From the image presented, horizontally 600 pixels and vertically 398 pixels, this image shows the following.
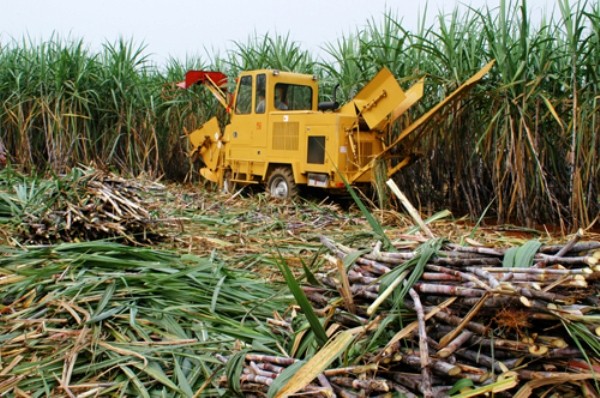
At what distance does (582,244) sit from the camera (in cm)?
262

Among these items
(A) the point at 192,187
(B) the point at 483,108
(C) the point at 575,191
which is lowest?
(A) the point at 192,187

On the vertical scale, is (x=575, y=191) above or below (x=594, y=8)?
below

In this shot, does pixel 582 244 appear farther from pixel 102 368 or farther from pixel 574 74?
pixel 574 74

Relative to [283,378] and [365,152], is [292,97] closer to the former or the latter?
[365,152]

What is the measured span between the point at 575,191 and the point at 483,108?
5.22 feet

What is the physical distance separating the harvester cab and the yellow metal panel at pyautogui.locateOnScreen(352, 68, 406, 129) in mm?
12

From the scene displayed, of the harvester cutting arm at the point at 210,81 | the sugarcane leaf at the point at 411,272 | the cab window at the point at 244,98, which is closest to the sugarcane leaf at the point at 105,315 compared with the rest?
the sugarcane leaf at the point at 411,272

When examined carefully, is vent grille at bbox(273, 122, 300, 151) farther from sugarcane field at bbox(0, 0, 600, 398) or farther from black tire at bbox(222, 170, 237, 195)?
black tire at bbox(222, 170, 237, 195)

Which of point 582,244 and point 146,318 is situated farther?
point 146,318

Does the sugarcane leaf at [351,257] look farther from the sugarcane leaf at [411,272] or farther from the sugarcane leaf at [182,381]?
the sugarcane leaf at [182,381]

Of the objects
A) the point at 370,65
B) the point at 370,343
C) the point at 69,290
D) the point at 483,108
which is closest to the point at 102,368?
the point at 69,290

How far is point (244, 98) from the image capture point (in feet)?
32.5

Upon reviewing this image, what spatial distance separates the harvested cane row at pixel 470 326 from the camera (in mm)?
2309

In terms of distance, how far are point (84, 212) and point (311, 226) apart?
91.9 inches
